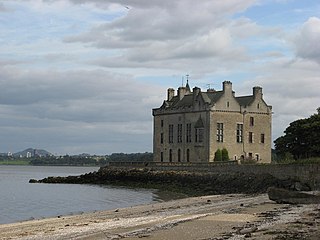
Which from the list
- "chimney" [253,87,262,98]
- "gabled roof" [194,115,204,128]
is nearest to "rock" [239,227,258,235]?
"gabled roof" [194,115,204,128]

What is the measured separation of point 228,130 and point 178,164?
8181 millimetres

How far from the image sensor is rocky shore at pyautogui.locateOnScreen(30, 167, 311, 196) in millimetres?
44206

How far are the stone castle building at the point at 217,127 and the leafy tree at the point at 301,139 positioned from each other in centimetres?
393

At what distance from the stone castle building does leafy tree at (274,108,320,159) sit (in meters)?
3.93

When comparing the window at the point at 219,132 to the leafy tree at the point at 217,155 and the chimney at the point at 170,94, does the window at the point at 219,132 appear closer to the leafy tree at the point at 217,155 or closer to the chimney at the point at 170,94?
the leafy tree at the point at 217,155

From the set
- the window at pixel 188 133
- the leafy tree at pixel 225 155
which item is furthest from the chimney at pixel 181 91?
the leafy tree at pixel 225 155

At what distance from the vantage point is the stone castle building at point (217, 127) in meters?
67.4

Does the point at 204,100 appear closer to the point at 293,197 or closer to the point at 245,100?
the point at 245,100

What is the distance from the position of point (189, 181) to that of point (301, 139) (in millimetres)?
13140

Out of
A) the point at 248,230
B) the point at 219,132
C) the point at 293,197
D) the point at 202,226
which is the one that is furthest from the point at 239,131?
the point at 248,230

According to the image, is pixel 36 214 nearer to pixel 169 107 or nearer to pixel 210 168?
pixel 210 168

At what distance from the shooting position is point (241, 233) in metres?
19.1

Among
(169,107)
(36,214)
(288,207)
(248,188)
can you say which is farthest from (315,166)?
(169,107)

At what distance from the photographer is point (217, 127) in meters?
67.6
